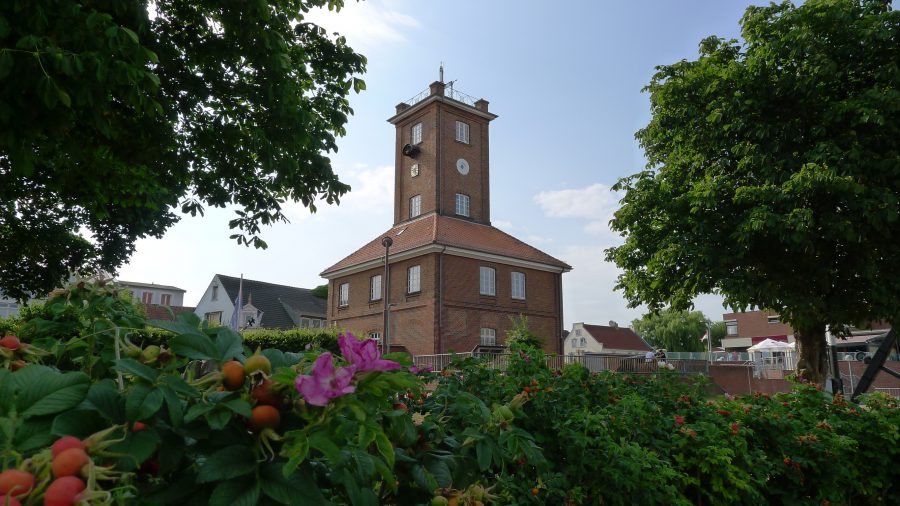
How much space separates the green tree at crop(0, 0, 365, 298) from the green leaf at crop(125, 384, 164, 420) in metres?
5.50

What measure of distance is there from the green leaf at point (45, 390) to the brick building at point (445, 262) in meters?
29.3

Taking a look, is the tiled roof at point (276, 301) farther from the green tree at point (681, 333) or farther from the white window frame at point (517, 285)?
the green tree at point (681, 333)

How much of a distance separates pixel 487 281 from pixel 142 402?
3236 centimetres

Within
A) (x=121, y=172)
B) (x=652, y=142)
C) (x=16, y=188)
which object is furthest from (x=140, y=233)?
(x=652, y=142)

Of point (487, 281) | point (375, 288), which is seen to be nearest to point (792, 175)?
point (487, 281)

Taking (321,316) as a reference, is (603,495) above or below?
below

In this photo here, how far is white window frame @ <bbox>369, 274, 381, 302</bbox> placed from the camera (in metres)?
34.5

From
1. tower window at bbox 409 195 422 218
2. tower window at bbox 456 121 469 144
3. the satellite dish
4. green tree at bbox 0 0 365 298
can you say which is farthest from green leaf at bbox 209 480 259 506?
tower window at bbox 456 121 469 144

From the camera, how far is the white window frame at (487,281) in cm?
3284

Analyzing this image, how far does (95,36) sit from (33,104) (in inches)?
36.9

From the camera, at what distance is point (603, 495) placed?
3.25 meters

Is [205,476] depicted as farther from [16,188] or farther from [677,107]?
[677,107]

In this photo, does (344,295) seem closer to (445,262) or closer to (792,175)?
(445,262)

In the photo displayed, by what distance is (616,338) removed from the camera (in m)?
77.9
